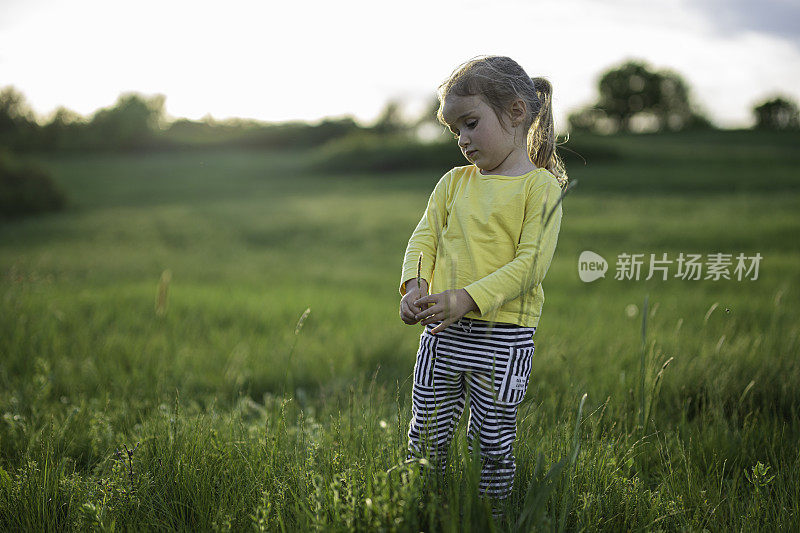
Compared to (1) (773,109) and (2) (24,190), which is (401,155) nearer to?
(2) (24,190)

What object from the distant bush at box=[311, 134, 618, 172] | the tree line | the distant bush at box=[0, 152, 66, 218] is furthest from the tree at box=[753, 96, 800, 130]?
the distant bush at box=[0, 152, 66, 218]

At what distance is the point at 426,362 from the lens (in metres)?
1.99

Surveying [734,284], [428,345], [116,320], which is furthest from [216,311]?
[734,284]

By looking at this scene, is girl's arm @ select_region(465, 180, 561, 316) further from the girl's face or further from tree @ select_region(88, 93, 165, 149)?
tree @ select_region(88, 93, 165, 149)

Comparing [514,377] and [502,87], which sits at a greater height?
[502,87]

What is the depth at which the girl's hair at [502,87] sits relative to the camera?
186 cm

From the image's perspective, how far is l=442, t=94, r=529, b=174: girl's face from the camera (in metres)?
1.89

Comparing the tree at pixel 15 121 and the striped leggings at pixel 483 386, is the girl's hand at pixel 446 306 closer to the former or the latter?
the striped leggings at pixel 483 386

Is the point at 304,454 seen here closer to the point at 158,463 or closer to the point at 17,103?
the point at 158,463

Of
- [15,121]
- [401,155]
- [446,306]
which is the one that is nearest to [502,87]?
[446,306]

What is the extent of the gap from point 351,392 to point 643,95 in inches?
2747

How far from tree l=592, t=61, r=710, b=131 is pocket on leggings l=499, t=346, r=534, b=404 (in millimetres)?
65161

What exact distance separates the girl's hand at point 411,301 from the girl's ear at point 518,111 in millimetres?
655

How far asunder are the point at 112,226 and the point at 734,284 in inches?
549
